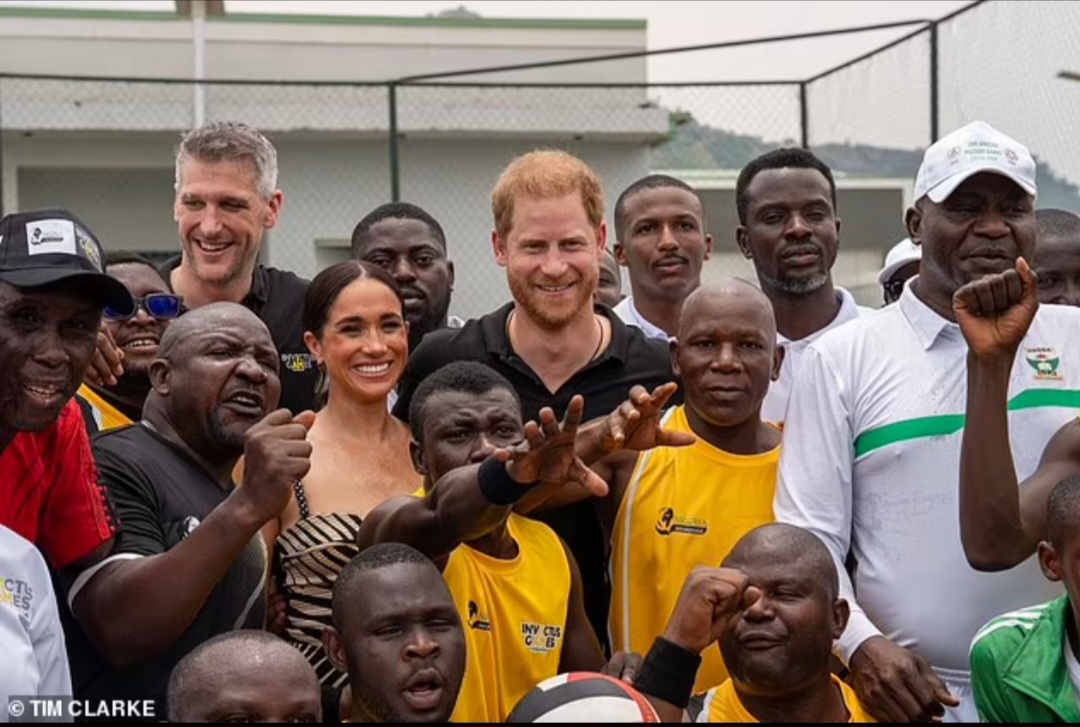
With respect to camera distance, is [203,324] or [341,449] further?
[341,449]

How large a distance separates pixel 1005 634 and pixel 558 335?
180 cm

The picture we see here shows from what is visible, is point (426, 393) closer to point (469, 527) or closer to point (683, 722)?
point (469, 527)

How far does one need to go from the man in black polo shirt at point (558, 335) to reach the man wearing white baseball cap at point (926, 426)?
28.5 inches

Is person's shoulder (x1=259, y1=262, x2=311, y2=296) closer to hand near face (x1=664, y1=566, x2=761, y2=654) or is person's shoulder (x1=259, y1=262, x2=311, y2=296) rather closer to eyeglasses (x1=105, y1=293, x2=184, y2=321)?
eyeglasses (x1=105, y1=293, x2=184, y2=321)

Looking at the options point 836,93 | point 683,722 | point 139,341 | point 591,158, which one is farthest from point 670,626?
point 591,158

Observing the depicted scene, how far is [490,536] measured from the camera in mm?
4621

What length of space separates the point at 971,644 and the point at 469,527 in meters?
1.53

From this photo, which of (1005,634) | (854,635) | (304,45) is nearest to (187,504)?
(854,635)

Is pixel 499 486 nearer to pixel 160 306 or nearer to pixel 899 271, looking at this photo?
pixel 160 306

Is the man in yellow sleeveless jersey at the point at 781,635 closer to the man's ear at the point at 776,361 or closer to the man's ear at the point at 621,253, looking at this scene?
the man's ear at the point at 776,361

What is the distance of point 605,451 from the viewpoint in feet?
14.1

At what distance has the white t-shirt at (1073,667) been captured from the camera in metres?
4.21

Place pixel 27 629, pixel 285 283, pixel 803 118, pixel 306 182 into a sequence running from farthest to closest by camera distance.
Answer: pixel 306 182, pixel 803 118, pixel 285 283, pixel 27 629

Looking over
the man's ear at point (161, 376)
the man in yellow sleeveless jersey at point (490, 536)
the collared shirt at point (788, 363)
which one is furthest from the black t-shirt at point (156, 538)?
the collared shirt at point (788, 363)
